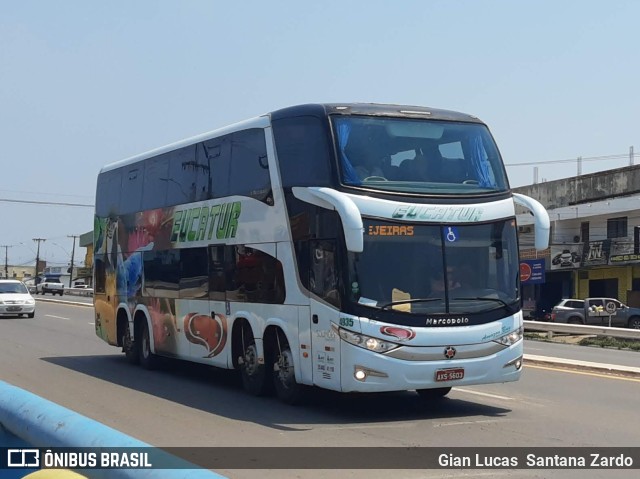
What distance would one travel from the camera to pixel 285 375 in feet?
42.5

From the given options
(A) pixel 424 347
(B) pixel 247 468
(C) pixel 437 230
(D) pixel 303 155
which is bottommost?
(B) pixel 247 468

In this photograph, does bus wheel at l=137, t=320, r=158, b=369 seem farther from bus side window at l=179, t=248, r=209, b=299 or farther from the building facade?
the building facade

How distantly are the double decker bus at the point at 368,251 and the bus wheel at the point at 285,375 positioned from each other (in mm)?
28

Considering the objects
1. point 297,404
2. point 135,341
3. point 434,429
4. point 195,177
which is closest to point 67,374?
point 135,341

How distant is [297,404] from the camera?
1285 centimetres

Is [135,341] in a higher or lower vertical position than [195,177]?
lower

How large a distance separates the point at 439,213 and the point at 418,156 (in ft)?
2.83

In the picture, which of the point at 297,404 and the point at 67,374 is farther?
the point at 67,374

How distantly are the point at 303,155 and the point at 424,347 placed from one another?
2951 mm

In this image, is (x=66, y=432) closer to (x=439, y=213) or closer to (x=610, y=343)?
(x=439, y=213)

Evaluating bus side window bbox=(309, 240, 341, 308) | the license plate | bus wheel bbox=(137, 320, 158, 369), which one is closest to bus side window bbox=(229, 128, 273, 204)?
bus side window bbox=(309, 240, 341, 308)

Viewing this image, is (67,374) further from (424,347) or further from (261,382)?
(424,347)

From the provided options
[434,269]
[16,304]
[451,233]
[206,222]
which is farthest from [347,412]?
[16,304]

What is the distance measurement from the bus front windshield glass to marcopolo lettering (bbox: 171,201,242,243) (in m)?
3.24
